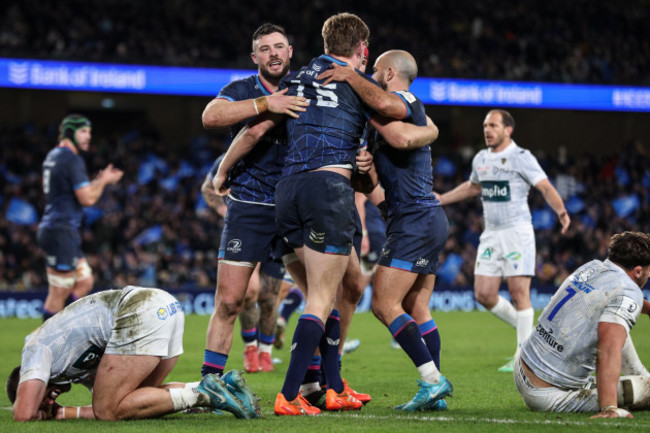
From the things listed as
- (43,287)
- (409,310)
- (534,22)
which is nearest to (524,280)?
(409,310)

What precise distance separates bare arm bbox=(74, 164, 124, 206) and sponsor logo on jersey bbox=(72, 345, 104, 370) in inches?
189

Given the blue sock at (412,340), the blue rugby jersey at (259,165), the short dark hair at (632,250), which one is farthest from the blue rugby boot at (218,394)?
the short dark hair at (632,250)

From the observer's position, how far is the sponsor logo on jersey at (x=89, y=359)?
496 centimetres

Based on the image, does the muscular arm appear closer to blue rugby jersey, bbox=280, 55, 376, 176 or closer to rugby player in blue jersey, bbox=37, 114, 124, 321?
blue rugby jersey, bbox=280, 55, 376, 176

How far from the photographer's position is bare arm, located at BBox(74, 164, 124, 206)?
9.63 meters

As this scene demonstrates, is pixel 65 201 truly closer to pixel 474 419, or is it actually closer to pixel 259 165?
pixel 259 165

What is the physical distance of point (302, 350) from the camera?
487 cm

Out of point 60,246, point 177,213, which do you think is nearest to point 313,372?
point 60,246

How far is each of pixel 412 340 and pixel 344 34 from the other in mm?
2003

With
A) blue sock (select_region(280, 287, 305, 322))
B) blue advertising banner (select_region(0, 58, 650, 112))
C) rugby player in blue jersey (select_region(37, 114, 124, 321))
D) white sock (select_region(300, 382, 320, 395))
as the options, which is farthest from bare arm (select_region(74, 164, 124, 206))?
blue advertising banner (select_region(0, 58, 650, 112))

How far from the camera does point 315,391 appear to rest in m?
5.52

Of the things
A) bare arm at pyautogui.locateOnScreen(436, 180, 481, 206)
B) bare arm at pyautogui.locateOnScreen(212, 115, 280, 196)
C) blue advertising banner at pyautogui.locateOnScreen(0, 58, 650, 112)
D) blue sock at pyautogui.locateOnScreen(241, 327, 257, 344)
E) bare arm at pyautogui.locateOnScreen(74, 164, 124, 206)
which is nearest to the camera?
bare arm at pyautogui.locateOnScreen(212, 115, 280, 196)

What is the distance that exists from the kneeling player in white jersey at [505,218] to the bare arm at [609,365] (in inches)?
143

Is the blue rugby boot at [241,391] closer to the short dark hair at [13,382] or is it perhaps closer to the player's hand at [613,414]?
the short dark hair at [13,382]
